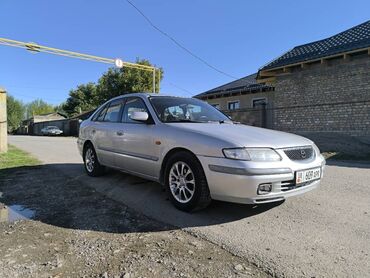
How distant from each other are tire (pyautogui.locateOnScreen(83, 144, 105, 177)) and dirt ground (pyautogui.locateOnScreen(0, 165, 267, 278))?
1.57 metres

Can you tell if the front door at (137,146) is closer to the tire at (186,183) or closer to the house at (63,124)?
the tire at (186,183)

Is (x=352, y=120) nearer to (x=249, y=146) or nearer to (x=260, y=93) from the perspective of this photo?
(x=260, y=93)

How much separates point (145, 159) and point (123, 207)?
0.78 m

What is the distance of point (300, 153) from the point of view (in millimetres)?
4277

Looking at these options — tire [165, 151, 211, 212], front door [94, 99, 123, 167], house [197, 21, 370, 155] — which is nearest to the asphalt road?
tire [165, 151, 211, 212]

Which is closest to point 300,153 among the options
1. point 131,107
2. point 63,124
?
point 131,107

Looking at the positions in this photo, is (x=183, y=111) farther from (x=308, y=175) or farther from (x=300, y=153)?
(x=308, y=175)

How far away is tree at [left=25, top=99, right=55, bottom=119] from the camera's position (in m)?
113

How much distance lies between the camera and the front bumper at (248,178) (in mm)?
3803

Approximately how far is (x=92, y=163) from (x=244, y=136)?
3773 mm

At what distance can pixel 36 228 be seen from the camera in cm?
404

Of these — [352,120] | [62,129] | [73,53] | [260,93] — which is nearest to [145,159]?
[352,120]

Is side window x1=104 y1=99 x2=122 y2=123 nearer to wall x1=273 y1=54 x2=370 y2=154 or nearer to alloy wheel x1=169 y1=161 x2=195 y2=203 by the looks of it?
alloy wheel x1=169 y1=161 x2=195 y2=203

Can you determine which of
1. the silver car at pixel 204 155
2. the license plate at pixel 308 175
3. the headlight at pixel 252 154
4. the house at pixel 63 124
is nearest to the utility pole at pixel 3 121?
the silver car at pixel 204 155
